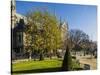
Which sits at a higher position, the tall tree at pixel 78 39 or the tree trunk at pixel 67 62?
the tall tree at pixel 78 39

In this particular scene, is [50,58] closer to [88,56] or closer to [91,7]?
[88,56]

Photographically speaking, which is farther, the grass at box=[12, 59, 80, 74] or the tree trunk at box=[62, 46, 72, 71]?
the tree trunk at box=[62, 46, 72, 71]

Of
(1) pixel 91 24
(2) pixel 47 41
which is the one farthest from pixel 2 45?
(1) pixel 91 24

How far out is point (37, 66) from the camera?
217 cm

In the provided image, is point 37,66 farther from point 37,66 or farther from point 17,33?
point 17,33

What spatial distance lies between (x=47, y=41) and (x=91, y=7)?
0.63 m

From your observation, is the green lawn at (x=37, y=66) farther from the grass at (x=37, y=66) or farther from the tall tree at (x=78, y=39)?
the tall tree at (x=78, y=39)

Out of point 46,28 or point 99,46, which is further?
point 99,46

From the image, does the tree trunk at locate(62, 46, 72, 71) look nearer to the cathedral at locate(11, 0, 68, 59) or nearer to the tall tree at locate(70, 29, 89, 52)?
the tall tree at locate(70, 29, 89, 52)

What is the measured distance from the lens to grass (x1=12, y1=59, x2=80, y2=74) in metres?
2.10

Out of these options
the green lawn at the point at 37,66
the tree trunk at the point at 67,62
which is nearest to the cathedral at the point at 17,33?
the green lawn at the point at 37,66

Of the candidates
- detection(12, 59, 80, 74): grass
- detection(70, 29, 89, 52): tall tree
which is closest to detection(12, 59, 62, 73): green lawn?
detection(12, 59, 80, 74): grass

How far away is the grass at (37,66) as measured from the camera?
2.10m

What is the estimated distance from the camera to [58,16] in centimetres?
225
